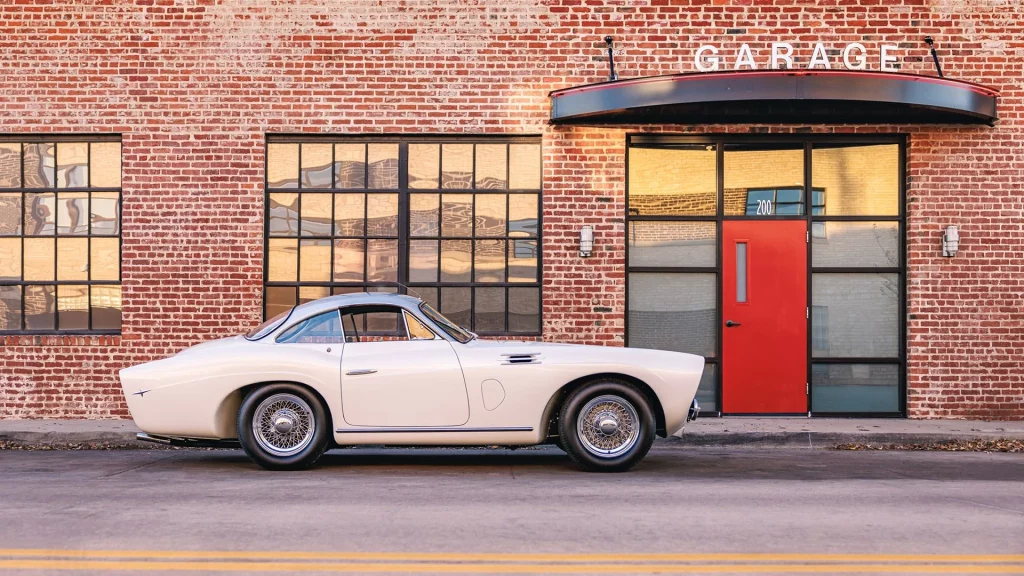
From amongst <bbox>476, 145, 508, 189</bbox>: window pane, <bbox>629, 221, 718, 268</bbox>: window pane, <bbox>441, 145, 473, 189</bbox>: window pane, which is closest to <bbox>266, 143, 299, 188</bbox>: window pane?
<bbox>441, 145, 473, 189</bbox>: window pane

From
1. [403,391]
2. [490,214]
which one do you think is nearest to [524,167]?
[490,214]

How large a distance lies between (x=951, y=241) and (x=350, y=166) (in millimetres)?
7119

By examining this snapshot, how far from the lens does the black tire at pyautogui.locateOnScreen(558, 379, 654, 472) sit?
8336 millimetres

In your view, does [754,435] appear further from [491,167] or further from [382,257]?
[382,257]

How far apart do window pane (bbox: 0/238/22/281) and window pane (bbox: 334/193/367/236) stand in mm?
3835

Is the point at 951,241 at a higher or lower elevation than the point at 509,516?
higher

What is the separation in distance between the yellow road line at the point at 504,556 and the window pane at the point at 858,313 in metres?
7.25

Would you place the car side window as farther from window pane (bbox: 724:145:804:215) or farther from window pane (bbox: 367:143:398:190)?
window pane (bbox: 724:145:804:215)

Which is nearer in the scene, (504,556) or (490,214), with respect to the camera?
(504,556)

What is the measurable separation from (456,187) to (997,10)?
6728mm

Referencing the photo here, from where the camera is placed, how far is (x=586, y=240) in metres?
12.3

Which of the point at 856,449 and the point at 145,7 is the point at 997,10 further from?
the point at 145,7

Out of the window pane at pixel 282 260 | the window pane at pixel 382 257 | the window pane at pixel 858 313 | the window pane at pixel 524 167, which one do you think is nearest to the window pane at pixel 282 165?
the window pane at pixel 282 260

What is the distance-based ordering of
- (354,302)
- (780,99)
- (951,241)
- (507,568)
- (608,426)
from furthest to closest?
1. (951,241)
2. (780,99)
3. (354,302)
4. (608,426)
5. (507,568)
